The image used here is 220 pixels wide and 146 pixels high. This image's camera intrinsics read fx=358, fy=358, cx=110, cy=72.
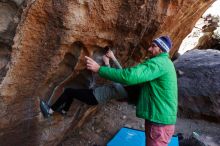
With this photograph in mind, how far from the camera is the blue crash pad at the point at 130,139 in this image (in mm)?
6844

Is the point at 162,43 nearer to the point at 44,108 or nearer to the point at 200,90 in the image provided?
the point at 44,108

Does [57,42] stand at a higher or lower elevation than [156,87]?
higher

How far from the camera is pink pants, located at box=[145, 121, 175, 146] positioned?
16.3ft

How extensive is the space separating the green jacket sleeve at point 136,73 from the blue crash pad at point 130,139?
2.50 m

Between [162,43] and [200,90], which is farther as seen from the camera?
[200,90]

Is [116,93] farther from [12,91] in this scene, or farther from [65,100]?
[12,91]

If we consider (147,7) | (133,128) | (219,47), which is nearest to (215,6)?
(219,47)

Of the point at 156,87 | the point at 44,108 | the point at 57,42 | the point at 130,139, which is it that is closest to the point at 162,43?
the point at 156,87

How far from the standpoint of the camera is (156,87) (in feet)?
16.0

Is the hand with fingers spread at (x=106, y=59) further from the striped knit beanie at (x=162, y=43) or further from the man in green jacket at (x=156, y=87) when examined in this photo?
the striped knit beanie at (x=162, y=43)

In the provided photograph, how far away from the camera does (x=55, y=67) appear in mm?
5098

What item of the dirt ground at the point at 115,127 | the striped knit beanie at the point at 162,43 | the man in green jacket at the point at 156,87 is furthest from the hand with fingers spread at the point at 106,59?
the dirt ground at the point at 115,127

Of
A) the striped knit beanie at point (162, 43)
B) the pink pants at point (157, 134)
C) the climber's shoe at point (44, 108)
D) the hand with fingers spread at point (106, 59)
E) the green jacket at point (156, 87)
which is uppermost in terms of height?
the striped knit beanie at point (162, 43)

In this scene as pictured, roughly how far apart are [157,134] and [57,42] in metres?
1.87
